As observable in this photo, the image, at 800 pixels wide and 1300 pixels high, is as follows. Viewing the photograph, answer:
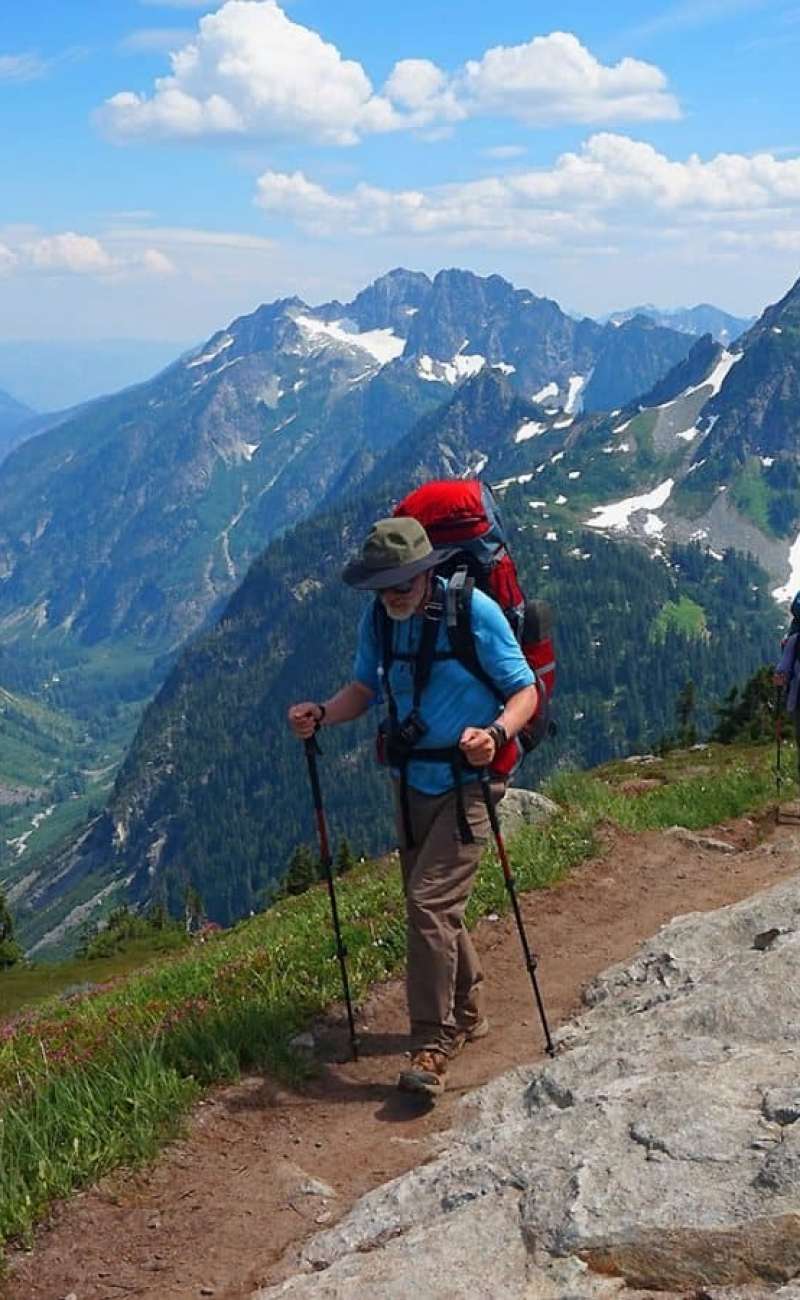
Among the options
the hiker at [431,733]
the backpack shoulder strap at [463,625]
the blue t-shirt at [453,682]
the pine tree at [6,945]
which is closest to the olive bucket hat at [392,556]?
the hiker at [431,733]

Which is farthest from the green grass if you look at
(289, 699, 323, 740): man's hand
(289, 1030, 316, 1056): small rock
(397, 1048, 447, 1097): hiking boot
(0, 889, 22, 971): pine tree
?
(0, 889, 22, 971): pine tree

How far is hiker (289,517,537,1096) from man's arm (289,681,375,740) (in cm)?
13

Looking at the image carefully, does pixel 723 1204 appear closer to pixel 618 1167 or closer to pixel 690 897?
pixel 618 1167

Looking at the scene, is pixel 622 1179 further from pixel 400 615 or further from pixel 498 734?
pixel 400 615

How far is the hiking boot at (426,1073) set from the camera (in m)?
8.60

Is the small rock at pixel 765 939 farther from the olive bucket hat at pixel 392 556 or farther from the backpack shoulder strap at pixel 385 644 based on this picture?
the olive bucket hat at pixel 392 556

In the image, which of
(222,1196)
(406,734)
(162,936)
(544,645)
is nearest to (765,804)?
(544,645)

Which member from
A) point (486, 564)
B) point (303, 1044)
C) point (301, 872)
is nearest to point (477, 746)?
point (486, 564)

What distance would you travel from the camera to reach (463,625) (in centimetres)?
859

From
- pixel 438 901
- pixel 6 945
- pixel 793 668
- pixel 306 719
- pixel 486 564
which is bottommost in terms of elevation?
pixel 6 945

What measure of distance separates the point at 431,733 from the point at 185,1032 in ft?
10.5

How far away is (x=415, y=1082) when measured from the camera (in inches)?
339

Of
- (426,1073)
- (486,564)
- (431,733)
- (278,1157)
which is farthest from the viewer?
(486,564)

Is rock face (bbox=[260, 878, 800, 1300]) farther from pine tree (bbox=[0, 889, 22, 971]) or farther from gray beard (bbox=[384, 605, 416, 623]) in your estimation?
pine tree (bbox=[0, 889, 22, 971])
